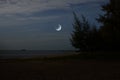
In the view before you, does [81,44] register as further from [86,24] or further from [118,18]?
[118,18]

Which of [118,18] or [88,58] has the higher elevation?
[118,18]

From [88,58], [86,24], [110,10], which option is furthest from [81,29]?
[88,58]

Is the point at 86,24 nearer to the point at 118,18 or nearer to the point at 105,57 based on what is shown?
the point at 118,18

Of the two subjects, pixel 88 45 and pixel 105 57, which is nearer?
pixel 105 57

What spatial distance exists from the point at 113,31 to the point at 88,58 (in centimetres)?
626

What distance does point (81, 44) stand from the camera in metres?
52.0

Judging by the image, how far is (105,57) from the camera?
44031 millimetres

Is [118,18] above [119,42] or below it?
above

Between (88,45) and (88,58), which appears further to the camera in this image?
(88,45)

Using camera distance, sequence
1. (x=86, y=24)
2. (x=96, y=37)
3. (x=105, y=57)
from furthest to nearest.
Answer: (x=86, y=24) < (x=96, y=37) < (x=105, y=57)

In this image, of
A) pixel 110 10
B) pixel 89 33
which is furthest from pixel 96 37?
pixel 110 10

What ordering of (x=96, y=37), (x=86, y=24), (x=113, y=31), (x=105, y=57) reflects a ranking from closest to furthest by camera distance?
(x=105, y=57), (x=113, y=31), (x=96, y=37), (x=86, y=24)

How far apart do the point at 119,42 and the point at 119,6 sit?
5436 mm

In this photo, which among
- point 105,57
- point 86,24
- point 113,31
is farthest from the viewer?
point 86,24
